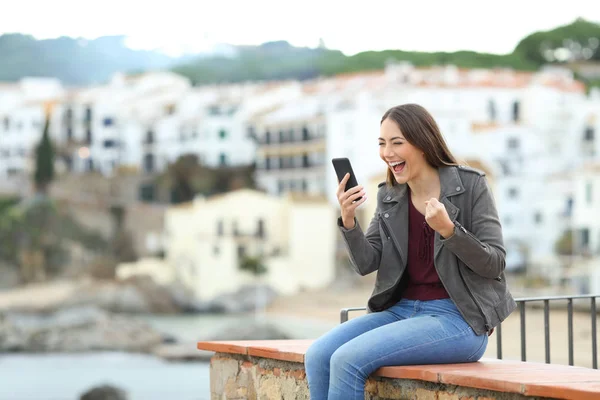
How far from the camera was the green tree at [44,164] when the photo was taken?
136 feet

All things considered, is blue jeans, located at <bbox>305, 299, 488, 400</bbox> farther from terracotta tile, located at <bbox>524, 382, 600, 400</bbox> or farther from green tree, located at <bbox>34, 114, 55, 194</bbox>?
green tree, located at <bbox>34, 114, 55, 194</bbox>

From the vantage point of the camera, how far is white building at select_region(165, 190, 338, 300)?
1529 inches

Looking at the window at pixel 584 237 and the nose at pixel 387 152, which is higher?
the nose at pixel 387 152

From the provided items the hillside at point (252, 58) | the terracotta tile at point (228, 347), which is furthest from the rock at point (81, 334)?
the terracotta tile at point (228, 347)

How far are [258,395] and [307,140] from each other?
37422mm

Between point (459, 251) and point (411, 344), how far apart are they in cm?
25

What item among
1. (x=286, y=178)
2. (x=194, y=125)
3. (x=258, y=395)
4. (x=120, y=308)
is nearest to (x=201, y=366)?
(x=120, y=308)

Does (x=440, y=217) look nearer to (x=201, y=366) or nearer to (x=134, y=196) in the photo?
(x=201, y=366)

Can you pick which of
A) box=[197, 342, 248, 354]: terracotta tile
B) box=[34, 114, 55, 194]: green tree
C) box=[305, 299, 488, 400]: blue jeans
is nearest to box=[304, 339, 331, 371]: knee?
box=[305, 299, 488, 400]: blue jeans

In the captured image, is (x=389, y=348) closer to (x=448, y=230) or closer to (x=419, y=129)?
(x=448, y=230)

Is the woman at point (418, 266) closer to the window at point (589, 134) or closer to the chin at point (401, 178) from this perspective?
the chin at point (401, 178)

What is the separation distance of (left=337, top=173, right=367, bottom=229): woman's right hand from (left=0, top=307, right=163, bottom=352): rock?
3545 cm

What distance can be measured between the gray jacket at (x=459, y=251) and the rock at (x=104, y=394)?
27.5 metres

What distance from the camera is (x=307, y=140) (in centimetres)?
4050
